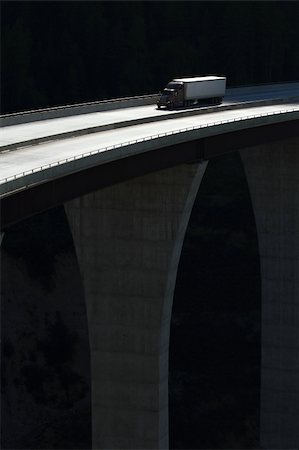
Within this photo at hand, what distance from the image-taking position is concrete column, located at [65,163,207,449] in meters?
58.3

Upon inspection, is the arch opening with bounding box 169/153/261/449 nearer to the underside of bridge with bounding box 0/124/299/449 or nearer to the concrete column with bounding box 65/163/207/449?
the underside of bridge with bounding box 0/124/299/449

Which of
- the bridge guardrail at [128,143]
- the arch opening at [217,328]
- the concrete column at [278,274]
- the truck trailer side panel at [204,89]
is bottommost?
the arch opening at [217,328]

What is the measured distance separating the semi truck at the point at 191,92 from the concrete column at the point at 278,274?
13.4 feet

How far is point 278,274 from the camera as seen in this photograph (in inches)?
3022

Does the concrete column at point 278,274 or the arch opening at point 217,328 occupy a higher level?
the concrete column at point 278,274

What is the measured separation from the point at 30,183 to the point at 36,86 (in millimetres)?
75644

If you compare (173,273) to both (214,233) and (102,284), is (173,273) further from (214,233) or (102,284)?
(214,233)

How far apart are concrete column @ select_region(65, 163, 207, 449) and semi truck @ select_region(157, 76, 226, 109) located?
41.0 ft

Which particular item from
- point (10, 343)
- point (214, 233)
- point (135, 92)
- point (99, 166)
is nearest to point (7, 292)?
point (10, 343)

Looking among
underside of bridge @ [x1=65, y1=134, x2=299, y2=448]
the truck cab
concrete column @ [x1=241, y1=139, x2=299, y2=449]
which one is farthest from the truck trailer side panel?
underside of bridge @ [x1=65, y1=134, x2=299, y2=448]

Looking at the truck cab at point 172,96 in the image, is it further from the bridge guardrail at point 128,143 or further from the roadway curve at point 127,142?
the bridge guardrail at point 128,143

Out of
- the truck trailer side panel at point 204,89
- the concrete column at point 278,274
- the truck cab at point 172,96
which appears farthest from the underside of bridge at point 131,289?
the concrete column at point 278,274

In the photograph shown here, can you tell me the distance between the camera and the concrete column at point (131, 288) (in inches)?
2295

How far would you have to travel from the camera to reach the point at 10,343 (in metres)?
90.5
